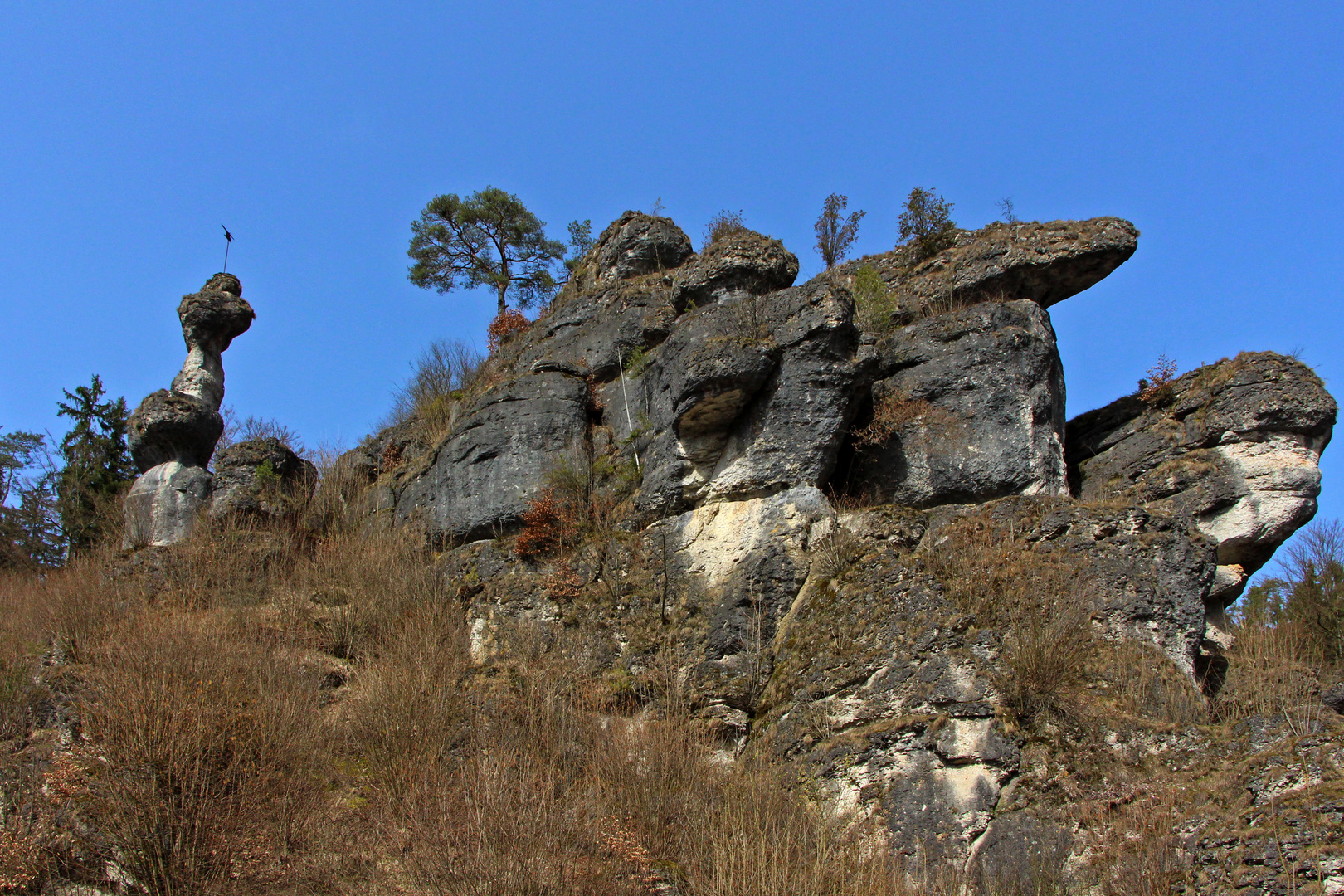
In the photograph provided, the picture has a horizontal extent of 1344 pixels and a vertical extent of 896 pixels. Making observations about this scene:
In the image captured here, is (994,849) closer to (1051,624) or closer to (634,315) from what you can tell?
(1051,624)

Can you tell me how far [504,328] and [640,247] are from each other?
10.7ft

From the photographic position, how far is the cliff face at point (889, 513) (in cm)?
859

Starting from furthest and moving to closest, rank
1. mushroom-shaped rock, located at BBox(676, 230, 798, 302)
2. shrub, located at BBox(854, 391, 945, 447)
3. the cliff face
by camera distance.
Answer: mushroom-shaped rock, located at BBox(676, 230, 798, 302) → shrub, located at BBox(854, 391, 945, 447) → the cliff face

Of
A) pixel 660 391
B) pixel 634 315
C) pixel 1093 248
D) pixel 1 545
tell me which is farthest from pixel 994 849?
pixel 1 545

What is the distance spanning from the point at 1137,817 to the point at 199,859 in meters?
7.22

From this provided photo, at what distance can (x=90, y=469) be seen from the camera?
20266 mm

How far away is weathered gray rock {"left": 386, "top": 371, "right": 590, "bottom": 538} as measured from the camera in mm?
14062

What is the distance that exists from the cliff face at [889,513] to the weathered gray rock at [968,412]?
0.03 metres

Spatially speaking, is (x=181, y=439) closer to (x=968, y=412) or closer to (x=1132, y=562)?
(x=968, y=412)

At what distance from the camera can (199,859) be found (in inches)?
284

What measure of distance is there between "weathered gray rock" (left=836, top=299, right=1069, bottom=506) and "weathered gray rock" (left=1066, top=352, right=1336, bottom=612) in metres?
1.06

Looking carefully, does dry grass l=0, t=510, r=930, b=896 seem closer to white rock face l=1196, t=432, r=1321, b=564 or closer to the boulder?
the boulder

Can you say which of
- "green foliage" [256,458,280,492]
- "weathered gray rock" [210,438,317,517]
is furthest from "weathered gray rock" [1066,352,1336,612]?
"green foliage" [256,458,280,492]

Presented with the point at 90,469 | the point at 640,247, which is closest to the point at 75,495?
the point at 90,469
